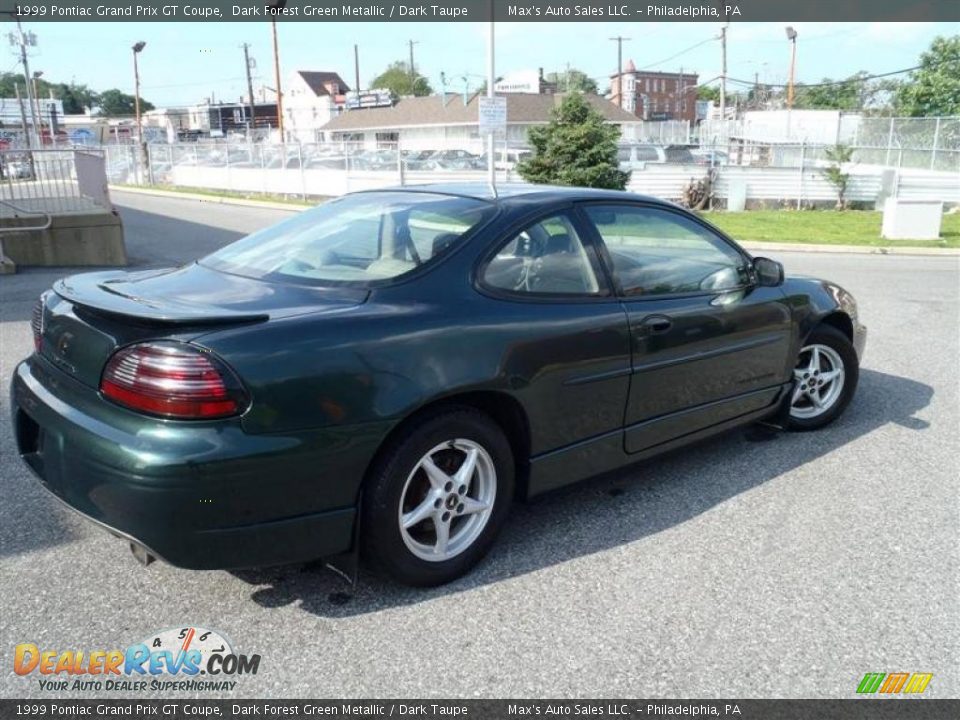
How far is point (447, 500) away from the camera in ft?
10.3

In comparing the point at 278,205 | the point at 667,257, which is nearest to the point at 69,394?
the point at 667,257

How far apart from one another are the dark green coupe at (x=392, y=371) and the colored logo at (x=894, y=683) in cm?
137

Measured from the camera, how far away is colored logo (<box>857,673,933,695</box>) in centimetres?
264

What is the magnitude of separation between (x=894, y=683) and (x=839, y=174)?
72.4ft

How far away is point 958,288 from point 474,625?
10142 mm

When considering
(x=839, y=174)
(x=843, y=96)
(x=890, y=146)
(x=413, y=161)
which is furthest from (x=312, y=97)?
(x=839, y=174)

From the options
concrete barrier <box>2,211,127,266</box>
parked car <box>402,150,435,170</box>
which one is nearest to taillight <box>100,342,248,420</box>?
concrete barrier <box>2,211,127,266</box>

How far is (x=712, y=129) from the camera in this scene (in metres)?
46.2

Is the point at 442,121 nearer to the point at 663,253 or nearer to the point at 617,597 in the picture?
the point at 663,253

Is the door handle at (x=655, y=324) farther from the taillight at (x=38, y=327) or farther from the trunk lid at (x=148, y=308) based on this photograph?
the taillight at (x=38, y=327)

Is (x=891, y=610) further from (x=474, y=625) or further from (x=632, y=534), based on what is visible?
(x=474, y=625)

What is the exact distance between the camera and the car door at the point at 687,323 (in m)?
3.74

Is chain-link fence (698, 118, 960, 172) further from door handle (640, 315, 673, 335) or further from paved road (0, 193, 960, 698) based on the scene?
door handle (640, 315, 673, 335)

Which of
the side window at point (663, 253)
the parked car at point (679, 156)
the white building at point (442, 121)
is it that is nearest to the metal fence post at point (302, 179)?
the parked car at point (679, 156)
